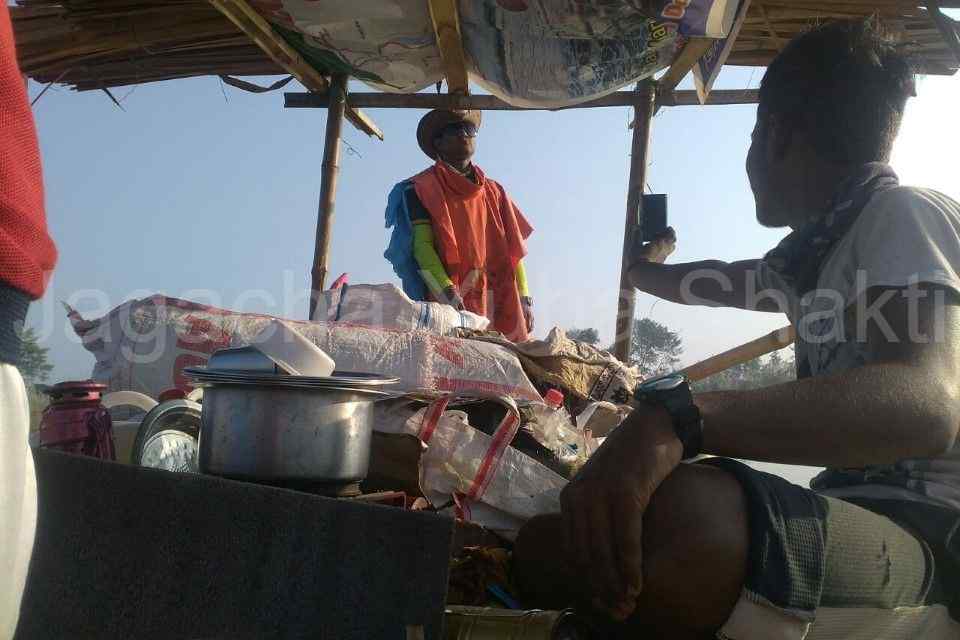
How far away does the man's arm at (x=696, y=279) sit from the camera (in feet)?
6.47

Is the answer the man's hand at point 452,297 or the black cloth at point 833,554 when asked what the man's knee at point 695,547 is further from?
the man's hand at point 452,297

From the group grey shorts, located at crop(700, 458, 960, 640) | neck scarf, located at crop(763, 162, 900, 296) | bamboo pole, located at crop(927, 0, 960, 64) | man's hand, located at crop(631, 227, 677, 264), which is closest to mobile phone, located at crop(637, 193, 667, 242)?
man's hand, located at crop(631, 227, 677, 264)

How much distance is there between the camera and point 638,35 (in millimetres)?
3312

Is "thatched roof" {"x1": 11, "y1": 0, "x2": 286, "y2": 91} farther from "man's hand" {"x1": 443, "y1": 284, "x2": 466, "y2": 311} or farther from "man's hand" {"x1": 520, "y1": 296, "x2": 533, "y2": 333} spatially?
"man's hand" {"x1": 520, "y1": 296, "x2": 533, "y2": 333}

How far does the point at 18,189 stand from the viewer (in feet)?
2.49

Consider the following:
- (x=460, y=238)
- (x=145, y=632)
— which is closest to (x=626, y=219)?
(x=460, y=238)

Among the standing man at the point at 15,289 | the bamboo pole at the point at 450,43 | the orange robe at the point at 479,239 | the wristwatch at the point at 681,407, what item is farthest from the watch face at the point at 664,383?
the orange robe at the point at 479,239

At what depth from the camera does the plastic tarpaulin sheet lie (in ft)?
10.1

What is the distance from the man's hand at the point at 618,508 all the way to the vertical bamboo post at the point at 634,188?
9.46 ft

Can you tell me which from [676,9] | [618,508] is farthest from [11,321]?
[676,9]

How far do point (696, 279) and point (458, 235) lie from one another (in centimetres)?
246

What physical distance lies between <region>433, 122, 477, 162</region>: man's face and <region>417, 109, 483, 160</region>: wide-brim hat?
0.10 feet

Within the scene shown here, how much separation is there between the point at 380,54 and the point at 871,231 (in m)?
3.06

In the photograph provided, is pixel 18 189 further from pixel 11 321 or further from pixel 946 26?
pixel 946 26
